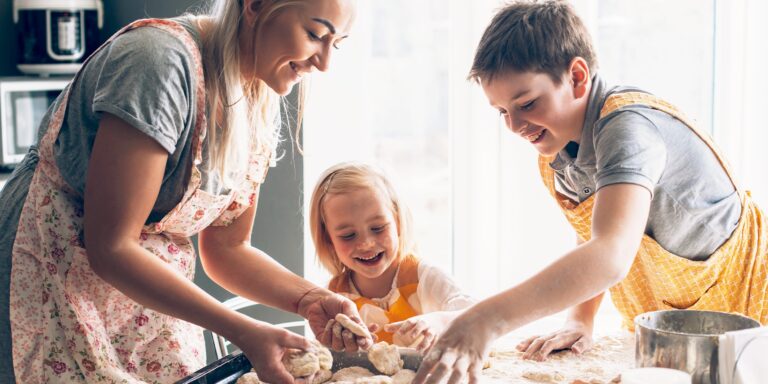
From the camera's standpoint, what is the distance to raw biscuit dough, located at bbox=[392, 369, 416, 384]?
130 cm

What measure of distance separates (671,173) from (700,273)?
17 cm

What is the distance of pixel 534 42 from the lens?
56.2 inches

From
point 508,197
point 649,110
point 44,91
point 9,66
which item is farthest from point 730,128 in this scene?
point 9,66

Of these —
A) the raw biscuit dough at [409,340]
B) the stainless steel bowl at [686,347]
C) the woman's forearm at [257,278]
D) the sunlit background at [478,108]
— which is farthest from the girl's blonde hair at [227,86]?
the sunlit background at [478,108]

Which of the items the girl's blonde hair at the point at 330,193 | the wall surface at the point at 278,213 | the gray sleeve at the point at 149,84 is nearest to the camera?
the gray sleeve at the point at 149,84

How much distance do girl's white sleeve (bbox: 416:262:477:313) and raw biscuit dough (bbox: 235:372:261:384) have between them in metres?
0.58

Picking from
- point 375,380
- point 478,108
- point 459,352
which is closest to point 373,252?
point 375,380

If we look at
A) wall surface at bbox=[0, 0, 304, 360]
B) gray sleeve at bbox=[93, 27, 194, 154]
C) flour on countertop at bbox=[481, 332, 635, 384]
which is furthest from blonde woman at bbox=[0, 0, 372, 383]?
wall surface at bbox=[0, 0, 304, 360]

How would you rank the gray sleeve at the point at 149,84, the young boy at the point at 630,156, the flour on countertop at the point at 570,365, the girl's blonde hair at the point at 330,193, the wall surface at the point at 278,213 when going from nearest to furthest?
the gray sleeve at the point at 149,84
the flour on countertop at the point at 570,365
the young boy at the point at 630,156
the girl's blonde hair at the point at 330,193
the wall surface at the point at 278,213

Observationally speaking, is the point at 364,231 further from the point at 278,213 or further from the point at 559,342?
the point at 278,213

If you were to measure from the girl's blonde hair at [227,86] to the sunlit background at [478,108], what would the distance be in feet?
3.84

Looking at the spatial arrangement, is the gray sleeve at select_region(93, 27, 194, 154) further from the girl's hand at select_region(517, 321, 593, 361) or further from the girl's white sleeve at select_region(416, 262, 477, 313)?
the girl's white sleeve at select_region(416, 262, 477, 313)

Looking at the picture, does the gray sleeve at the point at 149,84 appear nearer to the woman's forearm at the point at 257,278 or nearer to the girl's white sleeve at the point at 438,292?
the woman's forearm at the point at 257,278

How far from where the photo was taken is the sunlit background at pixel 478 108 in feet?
8.75
